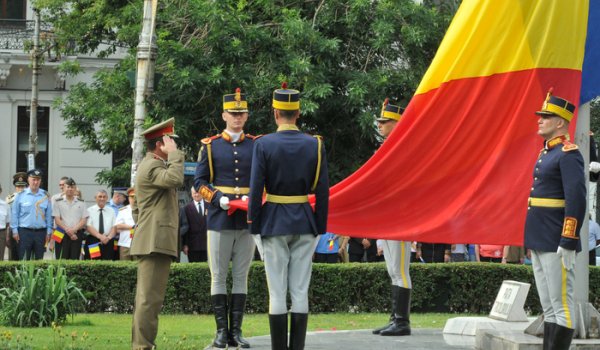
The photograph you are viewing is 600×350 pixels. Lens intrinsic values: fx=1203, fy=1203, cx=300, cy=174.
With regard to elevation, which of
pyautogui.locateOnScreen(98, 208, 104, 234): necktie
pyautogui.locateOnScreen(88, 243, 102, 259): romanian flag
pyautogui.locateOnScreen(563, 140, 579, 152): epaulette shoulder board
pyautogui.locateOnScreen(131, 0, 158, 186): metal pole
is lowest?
pyautogui.locateOnScreen(88, 243, 102, 259): romanian flag

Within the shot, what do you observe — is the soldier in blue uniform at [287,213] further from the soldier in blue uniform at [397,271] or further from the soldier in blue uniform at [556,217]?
the soldier in blue uniform at [397,271]

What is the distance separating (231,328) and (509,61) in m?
3.53

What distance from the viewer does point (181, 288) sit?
16.5 meters

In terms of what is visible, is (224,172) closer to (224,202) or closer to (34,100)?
(224,202)

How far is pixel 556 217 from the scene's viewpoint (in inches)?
375

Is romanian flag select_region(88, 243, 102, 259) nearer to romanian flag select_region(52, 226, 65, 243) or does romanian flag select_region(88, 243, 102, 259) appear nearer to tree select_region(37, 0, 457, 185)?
romanian flag select_region(52, 226, 65, 243)

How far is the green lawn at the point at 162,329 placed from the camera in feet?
37.0

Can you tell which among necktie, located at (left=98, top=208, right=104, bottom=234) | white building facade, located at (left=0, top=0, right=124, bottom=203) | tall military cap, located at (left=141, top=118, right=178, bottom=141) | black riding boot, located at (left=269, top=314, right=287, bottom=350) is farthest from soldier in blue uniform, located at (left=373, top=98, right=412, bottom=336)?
white building facade, located at (left=0, top=0, right=124, bottom=203)

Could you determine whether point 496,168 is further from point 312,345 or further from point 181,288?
point 181,288

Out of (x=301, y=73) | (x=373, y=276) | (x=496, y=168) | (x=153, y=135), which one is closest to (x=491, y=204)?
(x=496, y=168)

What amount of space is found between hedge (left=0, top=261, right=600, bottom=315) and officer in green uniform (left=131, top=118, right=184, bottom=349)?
547 cm

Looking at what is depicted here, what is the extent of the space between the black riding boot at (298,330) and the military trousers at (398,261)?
113 inches

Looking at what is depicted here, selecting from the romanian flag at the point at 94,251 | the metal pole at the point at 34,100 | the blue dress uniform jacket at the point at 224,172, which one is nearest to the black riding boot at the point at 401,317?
the blue dress uniform jacket at the point at 224,172

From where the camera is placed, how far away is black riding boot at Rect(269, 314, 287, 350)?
9570mm
